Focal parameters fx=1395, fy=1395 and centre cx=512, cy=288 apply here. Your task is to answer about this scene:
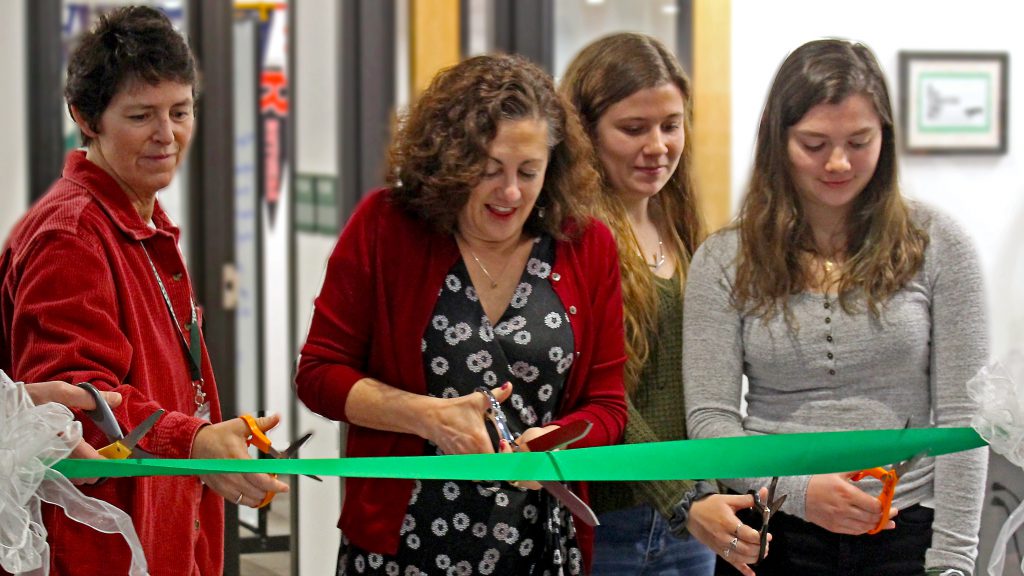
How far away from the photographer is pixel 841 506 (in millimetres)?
2010

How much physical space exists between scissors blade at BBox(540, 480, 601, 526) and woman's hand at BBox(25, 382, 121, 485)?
598 mm

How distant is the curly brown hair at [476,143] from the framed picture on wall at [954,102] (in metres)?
3.42

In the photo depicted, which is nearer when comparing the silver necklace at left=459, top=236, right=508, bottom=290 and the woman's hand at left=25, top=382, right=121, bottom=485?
the woman's hand at left=25, top=382, right=121, bottom=485

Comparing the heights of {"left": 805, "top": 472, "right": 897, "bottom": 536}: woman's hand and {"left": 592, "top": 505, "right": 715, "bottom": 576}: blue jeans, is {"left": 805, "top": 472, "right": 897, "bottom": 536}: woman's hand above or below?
above

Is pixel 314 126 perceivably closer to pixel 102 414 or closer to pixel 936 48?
pixel 936 48

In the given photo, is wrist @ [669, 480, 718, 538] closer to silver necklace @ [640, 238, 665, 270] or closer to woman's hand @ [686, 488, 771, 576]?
woman's hand @ [686, 488, 771, 576]

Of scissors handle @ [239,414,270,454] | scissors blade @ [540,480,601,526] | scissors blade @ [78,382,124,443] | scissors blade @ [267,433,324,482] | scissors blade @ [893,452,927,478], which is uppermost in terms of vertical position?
scissors blade @ [78,382,124,443]

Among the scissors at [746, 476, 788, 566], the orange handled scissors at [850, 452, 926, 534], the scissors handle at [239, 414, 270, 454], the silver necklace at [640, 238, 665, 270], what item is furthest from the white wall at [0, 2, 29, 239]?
the orange handled scissors at [850, 452, 926, 534]

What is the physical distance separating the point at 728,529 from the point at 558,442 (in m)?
0.31

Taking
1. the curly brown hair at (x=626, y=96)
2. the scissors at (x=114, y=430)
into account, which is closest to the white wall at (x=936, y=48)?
the curly brown hair at (x=626, y=96)

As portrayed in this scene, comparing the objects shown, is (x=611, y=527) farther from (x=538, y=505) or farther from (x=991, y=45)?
(x=991, y=45)

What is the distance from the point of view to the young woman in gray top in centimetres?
207

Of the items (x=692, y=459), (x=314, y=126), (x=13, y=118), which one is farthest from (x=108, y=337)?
(x=314, y=126)

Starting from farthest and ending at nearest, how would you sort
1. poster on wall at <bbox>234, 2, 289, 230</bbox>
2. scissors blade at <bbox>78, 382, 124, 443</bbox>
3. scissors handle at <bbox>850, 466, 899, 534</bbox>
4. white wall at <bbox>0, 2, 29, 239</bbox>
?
poster on wall at <bbox>234, 2, 289, 230</bbox> < white wall at <bbox>0, 2, 29, 239</bbox> < scissors handle at <bbox>850, 466, 899, 534</bbox> < scissors blade at <bbox>78, 382, 124, 443</bbox>
